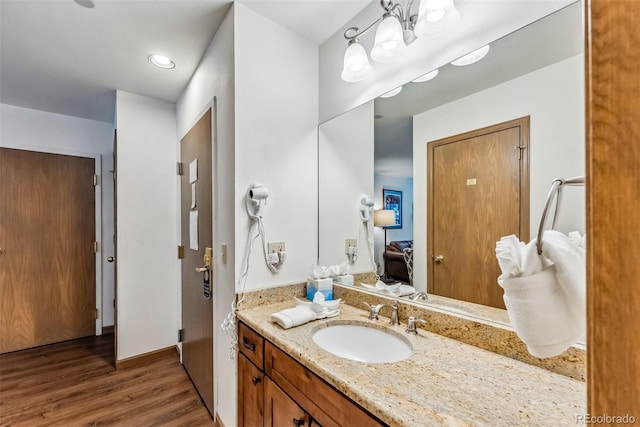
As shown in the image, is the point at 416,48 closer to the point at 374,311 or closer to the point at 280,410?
the point at 374,311

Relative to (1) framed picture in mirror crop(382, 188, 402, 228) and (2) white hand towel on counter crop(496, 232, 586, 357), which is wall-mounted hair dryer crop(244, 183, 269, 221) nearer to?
(1) framed picture in mirror crop(382, 188, 402, 228)

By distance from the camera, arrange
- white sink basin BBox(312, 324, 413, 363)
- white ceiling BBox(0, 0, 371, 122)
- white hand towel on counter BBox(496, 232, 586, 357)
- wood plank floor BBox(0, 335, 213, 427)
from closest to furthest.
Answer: white hand towel on counter BBox(496, 232, 586, 357) < white sink basin BBox(312, 324, 413, 363) < white ceiling BBox(0, 0, 371, 122) < wood plank floor BBox(0, 335, 213, 427)

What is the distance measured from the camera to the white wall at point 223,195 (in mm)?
1483

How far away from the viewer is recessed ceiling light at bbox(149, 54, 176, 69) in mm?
1879

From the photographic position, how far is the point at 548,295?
0.54m

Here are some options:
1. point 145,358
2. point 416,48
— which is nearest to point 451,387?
point 416,48

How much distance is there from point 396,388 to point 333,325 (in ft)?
1.79

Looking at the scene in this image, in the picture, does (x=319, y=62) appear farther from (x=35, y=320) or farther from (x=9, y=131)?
(x=35, y=320)

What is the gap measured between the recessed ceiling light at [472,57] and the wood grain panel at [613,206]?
764mm

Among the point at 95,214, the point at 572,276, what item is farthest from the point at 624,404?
the point at 95,214

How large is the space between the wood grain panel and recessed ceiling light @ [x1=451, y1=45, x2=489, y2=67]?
764mm

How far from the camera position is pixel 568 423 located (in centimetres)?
61

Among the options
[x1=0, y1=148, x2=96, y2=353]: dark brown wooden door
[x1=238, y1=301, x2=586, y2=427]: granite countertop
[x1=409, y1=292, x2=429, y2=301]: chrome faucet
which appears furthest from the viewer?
[x1=0, y1=148, x2=96, y2=353]: dark brown wooden door

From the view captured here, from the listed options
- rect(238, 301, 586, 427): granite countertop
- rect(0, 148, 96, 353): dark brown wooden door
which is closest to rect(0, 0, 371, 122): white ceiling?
rect(0, 148, 96, 353): dark brown wooden door
